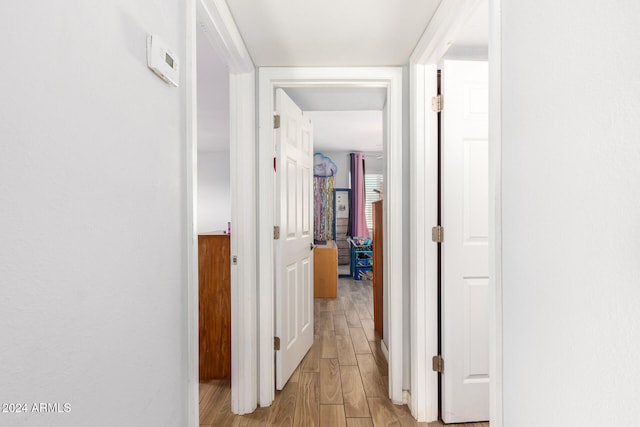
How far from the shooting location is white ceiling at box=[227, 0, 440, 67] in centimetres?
153

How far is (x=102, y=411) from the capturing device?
0.68 meters

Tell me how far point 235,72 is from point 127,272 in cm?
160

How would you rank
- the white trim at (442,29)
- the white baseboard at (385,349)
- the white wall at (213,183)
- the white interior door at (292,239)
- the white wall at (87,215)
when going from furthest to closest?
1. the white wall at (213,183)
2. the white baseboard at (385,349)
3. the white interior door at (292,239)
4. the white trim at (442,29)
5. the white wall at (87,215)

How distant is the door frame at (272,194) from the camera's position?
2.11m

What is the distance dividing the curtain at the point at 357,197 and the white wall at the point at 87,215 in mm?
5938

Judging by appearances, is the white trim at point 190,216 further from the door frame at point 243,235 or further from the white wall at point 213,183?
the white wall at point 213,183

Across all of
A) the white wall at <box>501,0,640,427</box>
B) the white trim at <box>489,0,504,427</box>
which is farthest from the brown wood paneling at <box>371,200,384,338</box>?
the white wall at <box>501,0,640,427</box>

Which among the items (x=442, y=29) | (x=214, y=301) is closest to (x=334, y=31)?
(x=442, y=29)

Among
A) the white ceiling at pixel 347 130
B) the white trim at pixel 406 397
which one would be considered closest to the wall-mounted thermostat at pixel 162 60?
the white trim at pixel 406 397

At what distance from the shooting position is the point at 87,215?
0.64 m

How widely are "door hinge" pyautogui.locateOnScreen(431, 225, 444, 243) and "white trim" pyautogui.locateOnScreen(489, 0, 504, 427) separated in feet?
2.83

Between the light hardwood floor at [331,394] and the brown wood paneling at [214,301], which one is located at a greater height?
the brown wood paneling at [214,301]

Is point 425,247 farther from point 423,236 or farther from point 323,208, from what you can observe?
point 323,208

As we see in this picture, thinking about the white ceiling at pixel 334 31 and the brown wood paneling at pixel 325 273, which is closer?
the white ceiling at pixel 334 31
